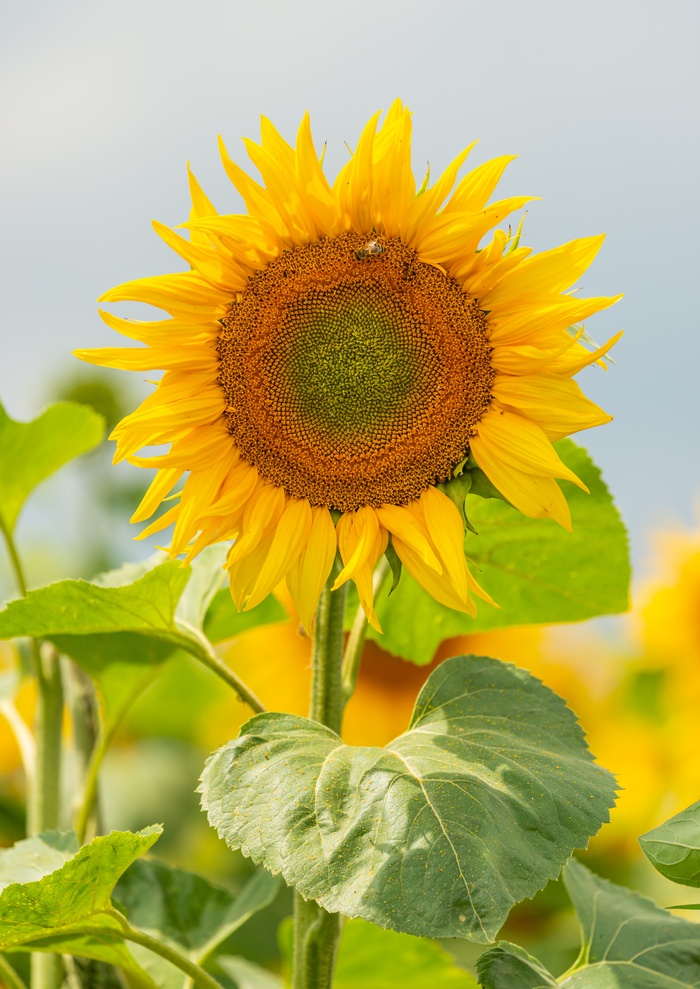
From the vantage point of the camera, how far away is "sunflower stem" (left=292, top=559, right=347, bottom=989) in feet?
4.74

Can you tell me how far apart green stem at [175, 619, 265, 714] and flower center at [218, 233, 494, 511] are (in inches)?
11.4

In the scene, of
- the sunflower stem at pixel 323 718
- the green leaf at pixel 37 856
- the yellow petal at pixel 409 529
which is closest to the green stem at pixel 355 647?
the sunflower stem at pixel 323 718

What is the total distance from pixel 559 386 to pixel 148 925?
120 cm

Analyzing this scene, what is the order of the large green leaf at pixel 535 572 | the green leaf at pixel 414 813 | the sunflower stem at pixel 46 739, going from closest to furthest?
the green leaf at pixel 414 813, the large green leaf at pixel 535 572, the sunflower stem at pixel 46 739

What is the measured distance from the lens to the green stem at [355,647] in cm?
159

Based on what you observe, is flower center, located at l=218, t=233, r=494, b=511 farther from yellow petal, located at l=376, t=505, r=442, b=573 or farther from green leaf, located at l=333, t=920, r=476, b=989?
green leaf, located at l=333, t=920, r=476, b=989

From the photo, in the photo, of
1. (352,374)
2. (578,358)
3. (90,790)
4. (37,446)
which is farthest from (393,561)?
(37,446)

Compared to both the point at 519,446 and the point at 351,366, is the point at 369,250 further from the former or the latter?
the point at 519,446

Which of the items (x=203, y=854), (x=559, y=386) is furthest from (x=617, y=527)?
(x=203, y=854)

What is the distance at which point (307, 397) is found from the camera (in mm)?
1604

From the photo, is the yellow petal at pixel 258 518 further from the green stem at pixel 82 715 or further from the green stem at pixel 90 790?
the green stem at pixel 82 715

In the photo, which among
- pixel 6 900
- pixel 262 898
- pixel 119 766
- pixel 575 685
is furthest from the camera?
pixel 119 766

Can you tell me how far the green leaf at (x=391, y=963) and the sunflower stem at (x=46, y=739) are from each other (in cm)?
61

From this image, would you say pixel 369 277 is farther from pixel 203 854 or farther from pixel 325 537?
pixel 203 854
